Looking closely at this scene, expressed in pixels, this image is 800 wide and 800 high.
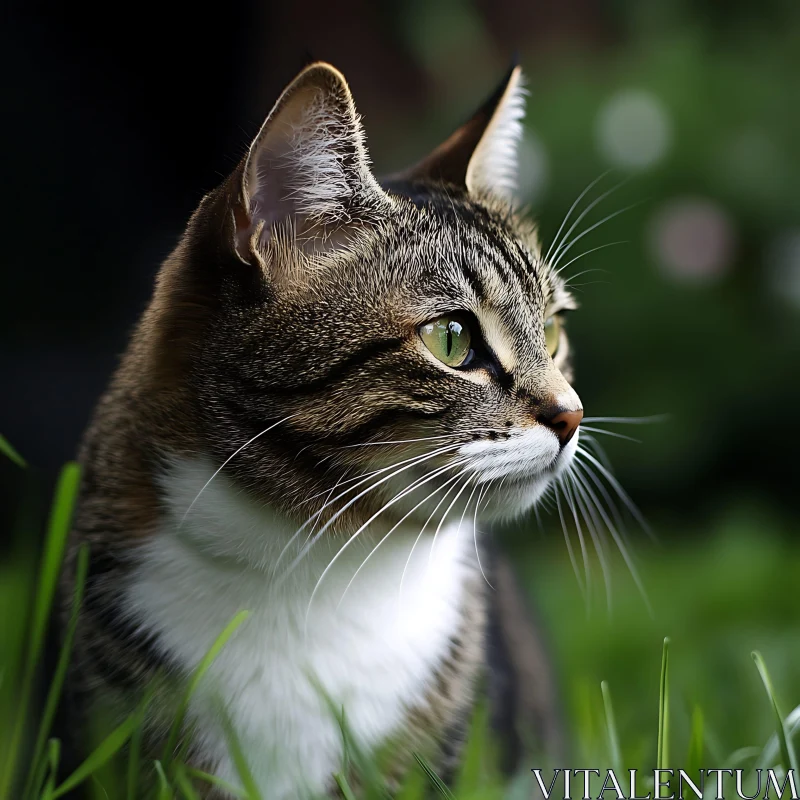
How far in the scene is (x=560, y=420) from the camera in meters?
0.97

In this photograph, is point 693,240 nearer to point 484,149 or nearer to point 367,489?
point 484,149

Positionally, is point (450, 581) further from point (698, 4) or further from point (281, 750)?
point (698, 4)

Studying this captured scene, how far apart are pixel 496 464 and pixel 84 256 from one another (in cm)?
168

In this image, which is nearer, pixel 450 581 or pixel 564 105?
pixel 450 581

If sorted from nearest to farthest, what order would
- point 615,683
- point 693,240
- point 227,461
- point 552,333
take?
1. point 227,461
2. point 552,333
3. point 615,683
4. point 693,240

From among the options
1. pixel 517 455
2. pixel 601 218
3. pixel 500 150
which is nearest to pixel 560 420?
pixel 517 455

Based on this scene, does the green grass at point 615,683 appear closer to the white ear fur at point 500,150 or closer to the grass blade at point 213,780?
the grass blade at point 213,780

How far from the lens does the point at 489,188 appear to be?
1.28 metres

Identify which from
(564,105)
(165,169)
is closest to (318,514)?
(165,169)

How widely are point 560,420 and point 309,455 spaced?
259 millimetres

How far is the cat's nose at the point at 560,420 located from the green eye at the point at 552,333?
0.15 metres

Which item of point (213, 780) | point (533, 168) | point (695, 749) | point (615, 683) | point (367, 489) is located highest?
point (533, 168)

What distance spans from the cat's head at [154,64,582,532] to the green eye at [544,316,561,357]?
10 centimetres

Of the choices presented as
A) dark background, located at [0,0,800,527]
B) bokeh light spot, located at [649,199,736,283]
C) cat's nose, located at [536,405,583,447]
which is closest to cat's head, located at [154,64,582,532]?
cat's nose, located at [536,405,583,447]
